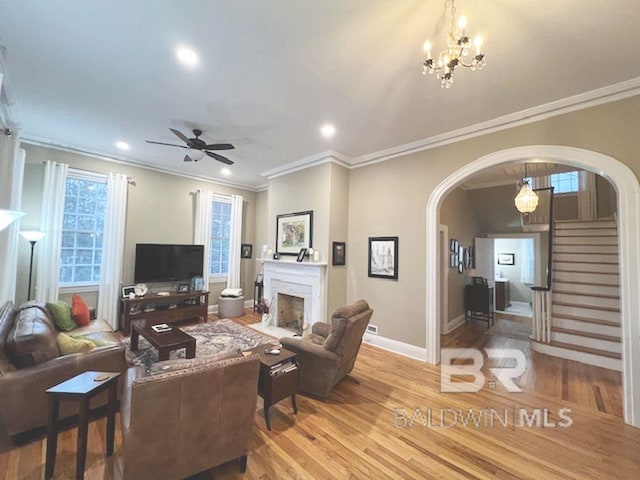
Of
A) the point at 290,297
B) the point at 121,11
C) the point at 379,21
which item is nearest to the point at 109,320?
the point at 290,297

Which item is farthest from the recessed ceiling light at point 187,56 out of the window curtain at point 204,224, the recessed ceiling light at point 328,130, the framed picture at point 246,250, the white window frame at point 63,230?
the framed picture at point 246,250

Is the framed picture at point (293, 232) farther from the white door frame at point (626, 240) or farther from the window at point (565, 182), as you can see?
the window at point (565, 182)

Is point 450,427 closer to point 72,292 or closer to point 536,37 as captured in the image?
point 536,37

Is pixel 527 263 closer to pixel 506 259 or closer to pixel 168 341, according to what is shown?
pixel 506 259

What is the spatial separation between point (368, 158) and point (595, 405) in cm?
427

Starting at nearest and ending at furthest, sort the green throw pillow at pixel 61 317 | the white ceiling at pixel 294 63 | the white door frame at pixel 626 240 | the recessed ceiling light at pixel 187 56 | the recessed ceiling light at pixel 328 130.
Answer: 1. the white ceiling at pixel 294 63
2. the recessed ceiling light at pixel 187 56
3. the white door frame at pixel 626 240
4. the green throw pillow at pixel 61 317
5. the recessed ceiling light at pixel 328 130

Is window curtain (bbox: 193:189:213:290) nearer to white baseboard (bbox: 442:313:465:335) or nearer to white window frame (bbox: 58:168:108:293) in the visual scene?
white window frame (bbox: 58:168:108:293)

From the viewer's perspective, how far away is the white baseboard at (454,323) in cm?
532

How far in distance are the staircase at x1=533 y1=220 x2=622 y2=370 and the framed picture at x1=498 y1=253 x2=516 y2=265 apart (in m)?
3.79

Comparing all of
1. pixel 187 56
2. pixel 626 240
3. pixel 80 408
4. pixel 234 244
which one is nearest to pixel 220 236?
pixel 234 244

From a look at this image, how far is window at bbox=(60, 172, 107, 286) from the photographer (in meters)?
4.54

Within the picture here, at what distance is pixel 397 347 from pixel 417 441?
1960mm

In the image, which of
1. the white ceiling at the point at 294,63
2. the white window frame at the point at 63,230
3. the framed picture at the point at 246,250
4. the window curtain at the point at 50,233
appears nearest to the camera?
the white ceiling at the point at 294,63

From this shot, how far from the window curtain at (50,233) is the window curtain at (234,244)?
3017 mm
